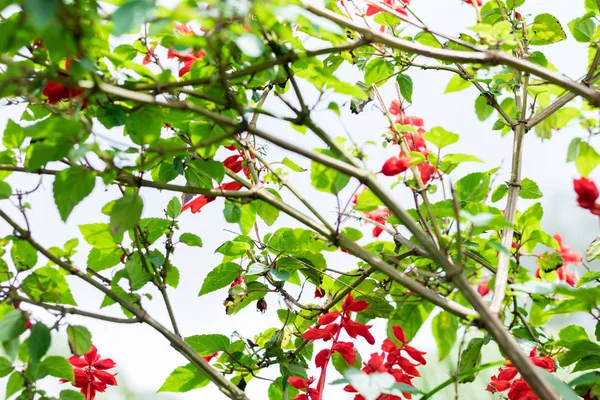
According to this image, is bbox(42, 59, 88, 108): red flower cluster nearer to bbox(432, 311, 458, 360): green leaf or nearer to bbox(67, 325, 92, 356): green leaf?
bbox(67, 325, 92, 356): green leaf

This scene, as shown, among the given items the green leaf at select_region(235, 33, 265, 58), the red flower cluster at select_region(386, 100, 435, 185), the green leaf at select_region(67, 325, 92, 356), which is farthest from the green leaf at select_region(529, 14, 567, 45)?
the green leaf at select_region(67, 325, 92, 356)

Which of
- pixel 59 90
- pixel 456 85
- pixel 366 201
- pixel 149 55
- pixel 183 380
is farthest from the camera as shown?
pixel 456 85

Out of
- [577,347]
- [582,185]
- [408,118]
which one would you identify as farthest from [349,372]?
[408,118]

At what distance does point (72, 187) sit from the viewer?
0.73 metres

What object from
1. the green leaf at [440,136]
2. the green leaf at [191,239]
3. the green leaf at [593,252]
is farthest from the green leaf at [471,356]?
the green leaf at [191,239]

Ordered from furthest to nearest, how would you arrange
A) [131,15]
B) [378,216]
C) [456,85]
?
[456,85] < [378,216] < [131,15]

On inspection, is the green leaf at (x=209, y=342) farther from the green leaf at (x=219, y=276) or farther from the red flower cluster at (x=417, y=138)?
the red flower cluster at (x=417, y=138)

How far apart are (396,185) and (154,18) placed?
455mm

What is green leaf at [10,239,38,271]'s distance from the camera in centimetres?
85

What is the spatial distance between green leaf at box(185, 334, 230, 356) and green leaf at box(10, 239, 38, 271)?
1.01ft

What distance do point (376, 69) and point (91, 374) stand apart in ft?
2.17

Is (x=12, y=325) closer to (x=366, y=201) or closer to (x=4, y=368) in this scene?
(x=4, y=368)

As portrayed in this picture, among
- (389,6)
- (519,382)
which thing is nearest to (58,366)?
(519,382)

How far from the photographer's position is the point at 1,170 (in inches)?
34.6
